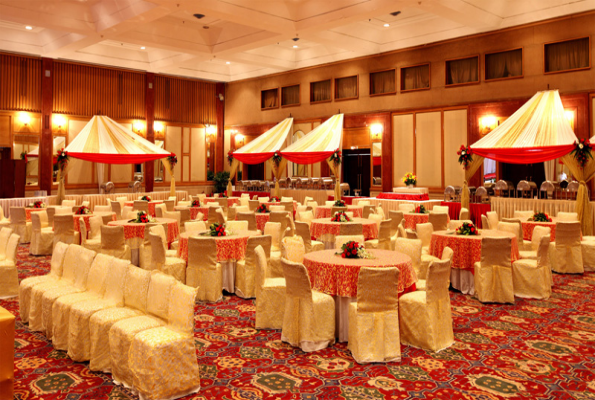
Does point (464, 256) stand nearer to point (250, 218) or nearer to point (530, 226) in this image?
point (530, 226)

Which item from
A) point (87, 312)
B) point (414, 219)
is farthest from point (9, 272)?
point (414, 219)

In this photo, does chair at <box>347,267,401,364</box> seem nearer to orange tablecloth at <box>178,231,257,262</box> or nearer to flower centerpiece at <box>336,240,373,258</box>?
flower centerpiece at <box>336,240,373,258</box>

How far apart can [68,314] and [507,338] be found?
169 inches

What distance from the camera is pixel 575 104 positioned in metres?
12.5

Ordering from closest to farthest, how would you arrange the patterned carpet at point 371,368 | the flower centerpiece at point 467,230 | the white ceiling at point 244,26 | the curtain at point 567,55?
the patterned carpet at point 371,368 < the flower centerpiece at point 467,230 < the white ceiling at point 244,26 < the curtain at point 567,55

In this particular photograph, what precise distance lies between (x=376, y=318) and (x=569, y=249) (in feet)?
17.6

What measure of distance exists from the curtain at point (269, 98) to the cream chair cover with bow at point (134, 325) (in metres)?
16.4

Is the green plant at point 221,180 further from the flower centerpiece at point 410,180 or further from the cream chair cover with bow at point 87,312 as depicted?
the cream chair cover with bow at point 87,312

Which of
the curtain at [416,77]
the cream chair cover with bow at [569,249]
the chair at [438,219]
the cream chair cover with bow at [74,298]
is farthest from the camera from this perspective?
the curtain at [416,77]

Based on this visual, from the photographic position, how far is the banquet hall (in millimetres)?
4199

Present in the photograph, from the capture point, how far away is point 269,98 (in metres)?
20.3

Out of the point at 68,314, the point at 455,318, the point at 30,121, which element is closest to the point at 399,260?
the point at 455,318

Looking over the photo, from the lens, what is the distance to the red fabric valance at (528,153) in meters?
10.1

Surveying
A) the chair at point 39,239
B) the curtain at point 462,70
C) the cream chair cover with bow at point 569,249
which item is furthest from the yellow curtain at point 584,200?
the chair at point 39,239
